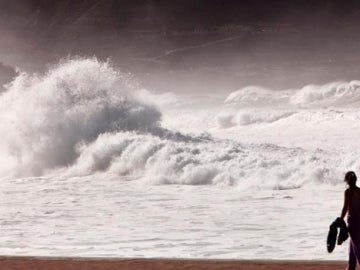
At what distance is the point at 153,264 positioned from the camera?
834cm

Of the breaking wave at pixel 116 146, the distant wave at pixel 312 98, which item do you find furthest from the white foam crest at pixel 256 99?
the breaking wave at pixel 116 146

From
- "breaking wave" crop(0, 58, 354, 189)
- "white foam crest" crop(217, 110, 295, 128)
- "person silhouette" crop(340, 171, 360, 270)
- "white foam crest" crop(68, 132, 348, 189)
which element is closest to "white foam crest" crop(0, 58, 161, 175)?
"breaking wave" crop(0, 58, 354, 189)

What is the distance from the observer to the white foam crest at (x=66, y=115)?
23.8 m

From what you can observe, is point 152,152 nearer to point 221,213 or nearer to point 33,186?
point 33,186

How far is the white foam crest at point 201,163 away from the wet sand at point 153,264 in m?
8.58

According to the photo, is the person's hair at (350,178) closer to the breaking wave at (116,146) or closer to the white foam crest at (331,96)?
the breaking wave at (116,146)

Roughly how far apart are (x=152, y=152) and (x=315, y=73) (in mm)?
67572

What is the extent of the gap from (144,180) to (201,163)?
5.33 feet

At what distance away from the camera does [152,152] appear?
21.7 metres

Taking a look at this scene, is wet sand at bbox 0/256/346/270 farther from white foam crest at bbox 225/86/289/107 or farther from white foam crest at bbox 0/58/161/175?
white foam crest at bbox 225/86/289/107

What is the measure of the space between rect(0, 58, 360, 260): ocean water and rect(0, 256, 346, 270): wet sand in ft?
3.08

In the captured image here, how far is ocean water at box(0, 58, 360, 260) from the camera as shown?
1058 cm

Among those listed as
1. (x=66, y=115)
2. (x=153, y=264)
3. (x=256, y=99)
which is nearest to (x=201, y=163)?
(x=66, y=115)

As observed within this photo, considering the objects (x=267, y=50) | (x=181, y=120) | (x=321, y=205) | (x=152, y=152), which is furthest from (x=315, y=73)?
(x=321, y=205)
